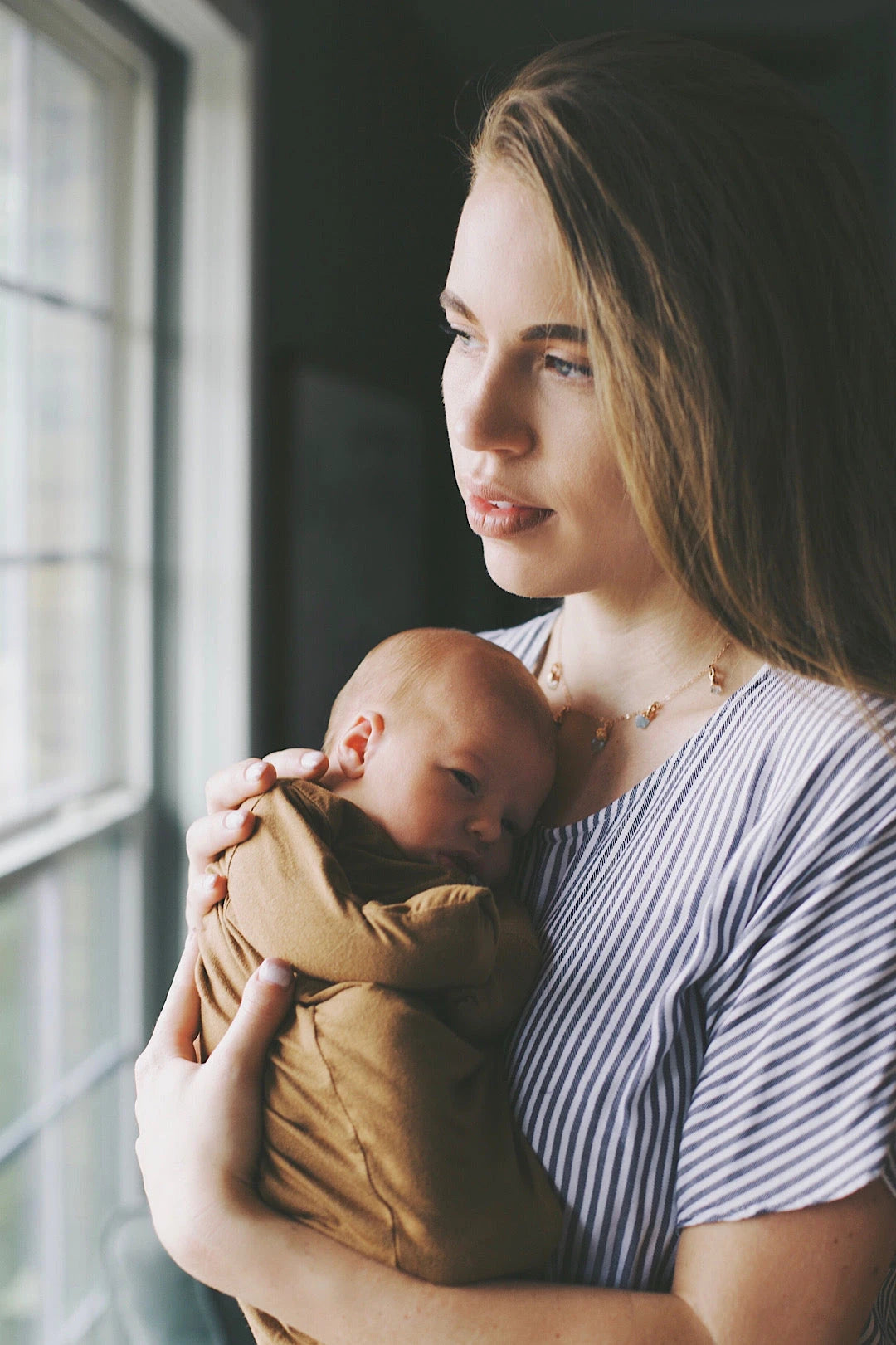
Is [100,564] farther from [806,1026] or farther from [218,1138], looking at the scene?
[806,1026]

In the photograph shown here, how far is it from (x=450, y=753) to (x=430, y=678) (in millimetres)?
85

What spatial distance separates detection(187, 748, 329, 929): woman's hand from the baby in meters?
0.01

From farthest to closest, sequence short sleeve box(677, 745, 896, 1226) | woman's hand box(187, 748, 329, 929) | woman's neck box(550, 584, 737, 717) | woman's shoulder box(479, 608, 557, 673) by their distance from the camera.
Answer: woman's shoulder box(479, 608, 557, 673), woman's neck box(550, 584, 737, 717), woman's hand box(187, 748, 329, 929), short sleeve box(677, 745, 896, 1226)

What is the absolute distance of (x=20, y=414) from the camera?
7.44ft

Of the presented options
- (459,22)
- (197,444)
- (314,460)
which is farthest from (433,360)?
(197,444)

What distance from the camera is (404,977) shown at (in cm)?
89

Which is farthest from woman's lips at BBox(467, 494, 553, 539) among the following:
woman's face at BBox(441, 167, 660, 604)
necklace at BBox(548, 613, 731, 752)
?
necklace at BBox(548, 613, 731, 752)

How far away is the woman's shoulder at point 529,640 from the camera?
1379 millimetres

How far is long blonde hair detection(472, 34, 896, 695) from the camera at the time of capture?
928 mm

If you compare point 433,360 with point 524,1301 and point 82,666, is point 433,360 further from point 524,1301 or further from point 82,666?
point 524,1301

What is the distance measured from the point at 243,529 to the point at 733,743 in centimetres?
197

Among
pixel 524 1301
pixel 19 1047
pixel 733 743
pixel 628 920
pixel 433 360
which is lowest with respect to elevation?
pixel 19 1047

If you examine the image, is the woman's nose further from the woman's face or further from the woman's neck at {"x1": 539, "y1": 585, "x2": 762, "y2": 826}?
the woman's neck at {"x1": 539, "y1": 585, "x2": 762, "y2": 826}

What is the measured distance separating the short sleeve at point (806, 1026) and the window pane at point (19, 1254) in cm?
182
